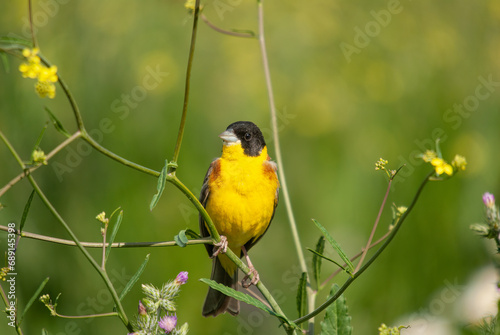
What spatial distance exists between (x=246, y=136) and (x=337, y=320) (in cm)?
179

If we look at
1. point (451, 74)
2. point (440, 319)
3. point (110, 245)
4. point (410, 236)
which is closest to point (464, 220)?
point (410, 236)

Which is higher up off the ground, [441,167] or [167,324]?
[441,167]

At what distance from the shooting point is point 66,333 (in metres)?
4.48

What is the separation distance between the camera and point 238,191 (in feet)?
11.5

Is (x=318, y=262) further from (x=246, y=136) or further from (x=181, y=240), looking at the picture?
(x=246, y=136)

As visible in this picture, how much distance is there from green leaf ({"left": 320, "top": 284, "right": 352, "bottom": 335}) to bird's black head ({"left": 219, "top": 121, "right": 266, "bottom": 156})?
5.67ft

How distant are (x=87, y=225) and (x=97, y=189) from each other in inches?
12.9

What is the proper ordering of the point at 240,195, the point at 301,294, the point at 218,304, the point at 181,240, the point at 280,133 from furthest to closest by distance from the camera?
1. the point at 280,133
2. the point at 218,304
3. the point at 240,195
4. the point at 301,294
5. the point at 181,240

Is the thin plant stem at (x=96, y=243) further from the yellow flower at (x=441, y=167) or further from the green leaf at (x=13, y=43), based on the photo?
the yellow flower at (x=441, y=167)

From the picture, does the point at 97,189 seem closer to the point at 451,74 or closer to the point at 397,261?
the point at 397,261

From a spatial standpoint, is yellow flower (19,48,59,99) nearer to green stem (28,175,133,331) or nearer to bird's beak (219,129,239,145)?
green stem (28,175,133,331)

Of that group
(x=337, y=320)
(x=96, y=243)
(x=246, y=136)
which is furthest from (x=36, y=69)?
(x=246, y=136)

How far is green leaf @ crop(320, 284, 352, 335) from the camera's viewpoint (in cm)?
200

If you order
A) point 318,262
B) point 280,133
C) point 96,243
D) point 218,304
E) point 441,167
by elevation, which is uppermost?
point 441,167
